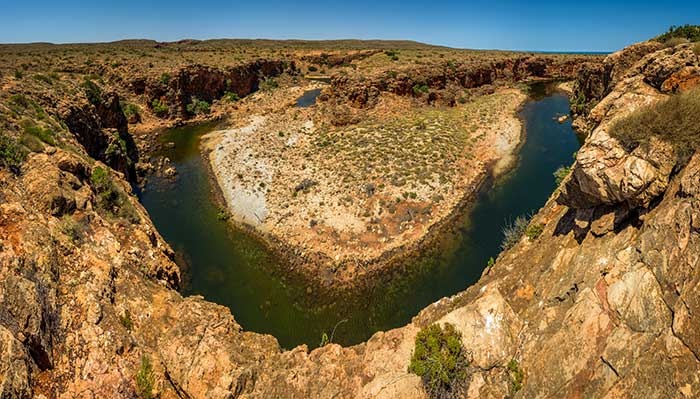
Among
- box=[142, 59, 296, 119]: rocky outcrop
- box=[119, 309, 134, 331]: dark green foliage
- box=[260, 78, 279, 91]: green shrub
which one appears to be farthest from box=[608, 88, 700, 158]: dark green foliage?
box=[260, 78, 279, 91]: green shrub

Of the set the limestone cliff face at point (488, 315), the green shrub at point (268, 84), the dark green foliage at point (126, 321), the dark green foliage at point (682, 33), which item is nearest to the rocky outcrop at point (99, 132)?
the limestone cliff face at point (488, 315)

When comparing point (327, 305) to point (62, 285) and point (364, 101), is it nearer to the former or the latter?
point (62, 285)

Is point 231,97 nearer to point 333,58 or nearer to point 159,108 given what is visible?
point 159,108

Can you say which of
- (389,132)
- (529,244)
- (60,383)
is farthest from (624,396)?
(389,132)

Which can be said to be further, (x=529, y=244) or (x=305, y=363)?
(x=529, y=244)

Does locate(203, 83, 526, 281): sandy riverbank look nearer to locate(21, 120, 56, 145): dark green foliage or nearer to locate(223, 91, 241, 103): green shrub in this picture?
locate(21, 120, 56, 145): dark green foliage

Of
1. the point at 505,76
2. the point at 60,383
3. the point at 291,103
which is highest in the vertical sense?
the point at 505,76
